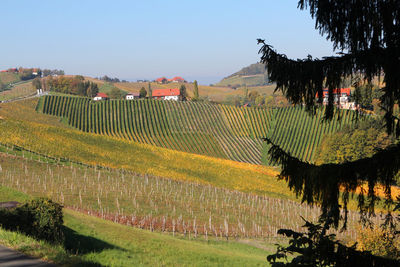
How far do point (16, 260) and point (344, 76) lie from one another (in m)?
9.40

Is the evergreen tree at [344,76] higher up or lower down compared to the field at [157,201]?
higher up

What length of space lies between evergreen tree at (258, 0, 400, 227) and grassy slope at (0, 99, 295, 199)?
5504 cm

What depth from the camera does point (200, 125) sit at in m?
113

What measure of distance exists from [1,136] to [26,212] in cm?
4766

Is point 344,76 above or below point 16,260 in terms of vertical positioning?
above

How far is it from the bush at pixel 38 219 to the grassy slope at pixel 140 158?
4137 cm

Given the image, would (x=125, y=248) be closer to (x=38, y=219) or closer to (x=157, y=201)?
(x=38, y=219)

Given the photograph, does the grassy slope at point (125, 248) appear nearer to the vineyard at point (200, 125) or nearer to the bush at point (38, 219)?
the bush at point (38, 219)

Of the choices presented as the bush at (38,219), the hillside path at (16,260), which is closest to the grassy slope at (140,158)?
the bush at (38,219)

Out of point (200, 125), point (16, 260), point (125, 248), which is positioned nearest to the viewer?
point (16, 260)

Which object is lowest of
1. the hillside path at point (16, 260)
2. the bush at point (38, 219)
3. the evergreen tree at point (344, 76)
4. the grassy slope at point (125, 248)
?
the grassy slope at point (125, 248)

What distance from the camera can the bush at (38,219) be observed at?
63.8 ft

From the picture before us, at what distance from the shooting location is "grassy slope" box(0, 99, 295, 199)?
63.8 m

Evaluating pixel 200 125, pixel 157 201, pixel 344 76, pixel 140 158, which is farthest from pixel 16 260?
pixel 200 125
